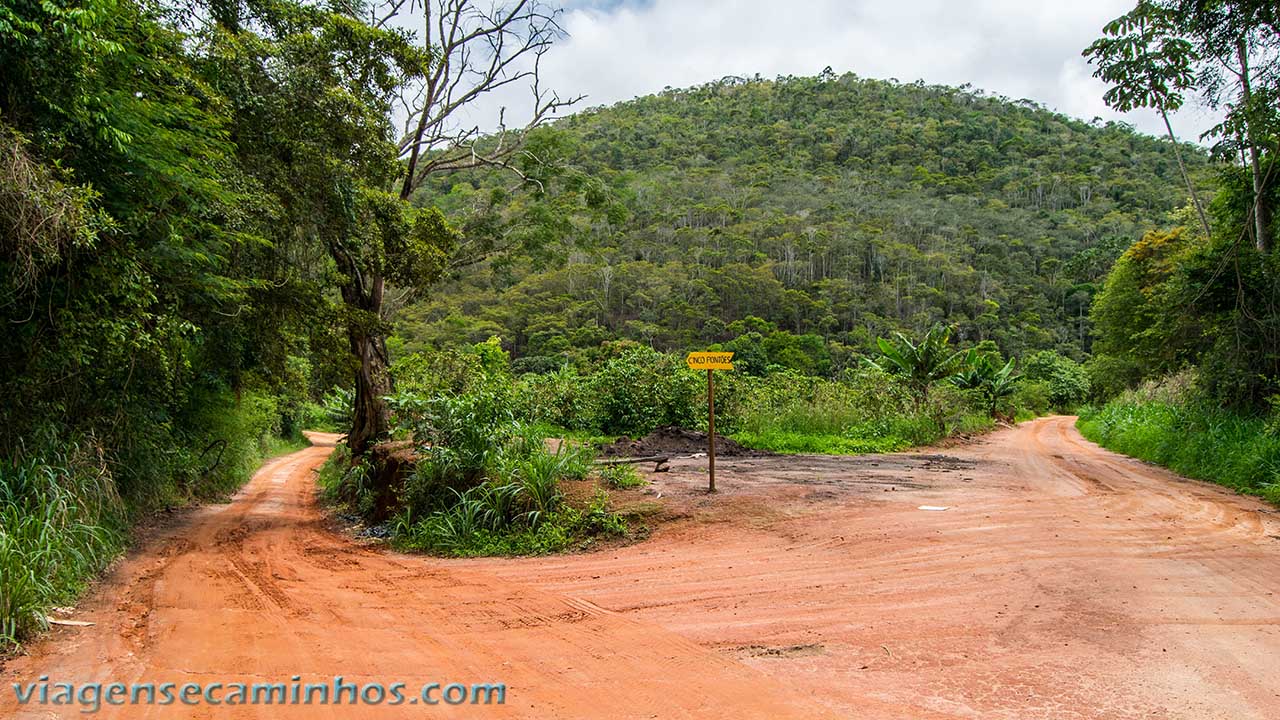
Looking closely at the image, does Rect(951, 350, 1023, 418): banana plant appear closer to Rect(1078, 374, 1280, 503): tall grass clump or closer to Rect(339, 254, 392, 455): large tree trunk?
Answer: Rect(1078, 374, 1280, 503): tall grass clump

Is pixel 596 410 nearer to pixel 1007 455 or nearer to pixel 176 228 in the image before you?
pixel 1007 455

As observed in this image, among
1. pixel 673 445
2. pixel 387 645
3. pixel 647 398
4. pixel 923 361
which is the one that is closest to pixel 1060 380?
pixel 923 361

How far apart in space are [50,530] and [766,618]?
17.1 ft

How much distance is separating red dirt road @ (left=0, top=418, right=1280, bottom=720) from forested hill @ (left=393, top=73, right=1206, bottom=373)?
1234 cm

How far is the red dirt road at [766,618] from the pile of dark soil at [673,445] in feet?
18.2

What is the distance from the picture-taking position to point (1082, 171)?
284ft

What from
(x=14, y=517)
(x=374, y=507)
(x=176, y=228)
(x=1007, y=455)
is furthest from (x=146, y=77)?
(x=1007, y=455)

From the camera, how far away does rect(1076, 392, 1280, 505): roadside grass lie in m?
10.2

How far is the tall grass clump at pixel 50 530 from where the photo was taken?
14.4 feet

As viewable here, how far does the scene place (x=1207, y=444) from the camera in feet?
40.2

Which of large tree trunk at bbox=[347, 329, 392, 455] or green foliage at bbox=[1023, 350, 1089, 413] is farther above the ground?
large tree trunk at bbox=[347, 329, 392, 455]

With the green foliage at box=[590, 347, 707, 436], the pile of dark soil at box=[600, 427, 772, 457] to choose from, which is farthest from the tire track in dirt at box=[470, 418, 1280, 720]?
the green foliage at box=[590, 347, 707, 436]

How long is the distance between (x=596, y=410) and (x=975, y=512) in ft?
35.3

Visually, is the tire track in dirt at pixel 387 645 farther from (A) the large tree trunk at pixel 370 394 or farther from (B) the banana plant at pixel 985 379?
(B) the banana plant at pixel 985 379
